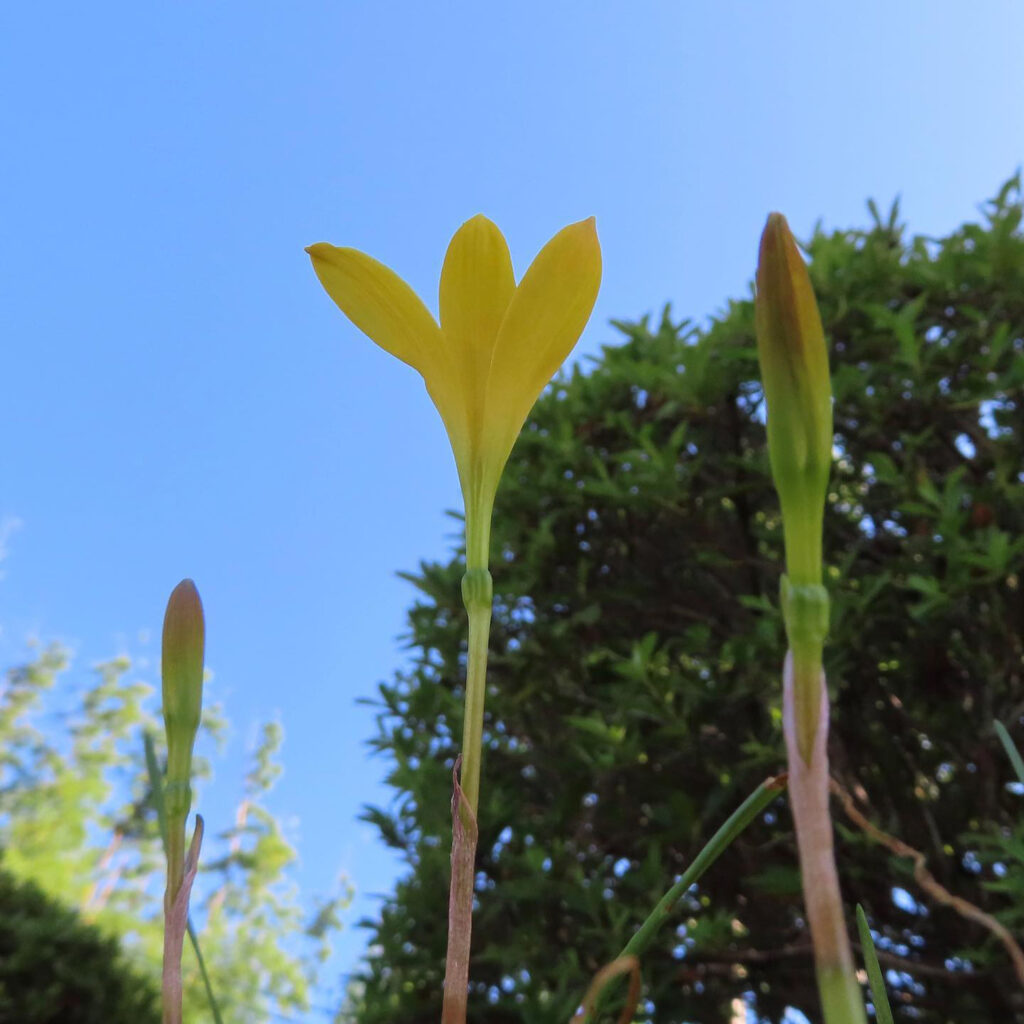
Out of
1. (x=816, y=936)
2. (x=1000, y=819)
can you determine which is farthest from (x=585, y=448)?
(x=816, y=936)

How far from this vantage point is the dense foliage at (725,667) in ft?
4.82

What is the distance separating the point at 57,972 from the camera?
102 inches

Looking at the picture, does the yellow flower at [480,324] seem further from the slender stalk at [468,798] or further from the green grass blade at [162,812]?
the green grass blade at [162,812]

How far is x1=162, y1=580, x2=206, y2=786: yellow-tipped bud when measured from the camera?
0.35m

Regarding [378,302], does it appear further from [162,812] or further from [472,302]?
[162,812]

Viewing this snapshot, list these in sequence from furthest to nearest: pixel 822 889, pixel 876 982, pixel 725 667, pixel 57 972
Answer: pixel 57 972 < pixel 725 667 < pixel 876 982 < pixel 822 889

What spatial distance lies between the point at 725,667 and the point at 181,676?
140cm

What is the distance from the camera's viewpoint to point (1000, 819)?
1484 millimetres

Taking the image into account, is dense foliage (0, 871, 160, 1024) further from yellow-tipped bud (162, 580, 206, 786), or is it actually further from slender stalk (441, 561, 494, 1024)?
slender stalk (441, 561, 494, 1024)

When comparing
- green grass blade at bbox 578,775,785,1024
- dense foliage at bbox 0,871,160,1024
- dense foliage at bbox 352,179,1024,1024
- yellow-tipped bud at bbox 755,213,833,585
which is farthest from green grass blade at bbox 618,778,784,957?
dense foliage at bbox 0,871,160,1024

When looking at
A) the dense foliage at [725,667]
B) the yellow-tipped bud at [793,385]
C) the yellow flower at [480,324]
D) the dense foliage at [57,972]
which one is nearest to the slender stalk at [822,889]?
the yellow-tipped bud at [793,385]

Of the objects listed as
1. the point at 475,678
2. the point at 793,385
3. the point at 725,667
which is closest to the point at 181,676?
the point at 475,678

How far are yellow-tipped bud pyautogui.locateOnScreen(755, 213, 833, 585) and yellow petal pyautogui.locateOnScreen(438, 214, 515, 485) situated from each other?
0.13 metres

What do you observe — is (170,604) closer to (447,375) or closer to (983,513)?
(447,375)
